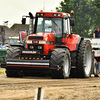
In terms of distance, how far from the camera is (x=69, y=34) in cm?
1392

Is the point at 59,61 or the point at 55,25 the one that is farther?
the point at 55,25

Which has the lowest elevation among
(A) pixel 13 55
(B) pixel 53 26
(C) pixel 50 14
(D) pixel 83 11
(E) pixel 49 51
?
(A) pixel 13 55

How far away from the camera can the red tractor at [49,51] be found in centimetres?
1204

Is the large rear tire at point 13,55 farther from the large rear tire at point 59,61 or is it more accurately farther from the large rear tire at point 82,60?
the large rear tire at point 82,60

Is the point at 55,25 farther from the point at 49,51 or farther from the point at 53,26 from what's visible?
the point at 49,51

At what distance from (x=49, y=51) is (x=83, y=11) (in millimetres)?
37328

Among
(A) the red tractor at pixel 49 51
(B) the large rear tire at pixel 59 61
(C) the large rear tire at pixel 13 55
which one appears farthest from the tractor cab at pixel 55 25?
(C) the large rear tire at pixel 13 55

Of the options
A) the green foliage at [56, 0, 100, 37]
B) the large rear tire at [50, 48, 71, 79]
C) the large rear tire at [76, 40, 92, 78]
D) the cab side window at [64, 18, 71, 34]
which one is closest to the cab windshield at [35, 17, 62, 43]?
the cab side window at [64, 18, 71, 34]

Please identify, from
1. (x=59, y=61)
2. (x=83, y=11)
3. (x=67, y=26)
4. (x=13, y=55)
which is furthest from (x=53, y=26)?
(x=83, y=11)

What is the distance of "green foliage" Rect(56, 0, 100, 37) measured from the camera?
49250mm

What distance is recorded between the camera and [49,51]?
13.0m

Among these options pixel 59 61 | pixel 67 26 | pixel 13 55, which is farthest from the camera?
pixel 67 26

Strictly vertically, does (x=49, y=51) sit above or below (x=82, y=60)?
above

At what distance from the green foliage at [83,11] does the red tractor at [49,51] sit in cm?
3549
